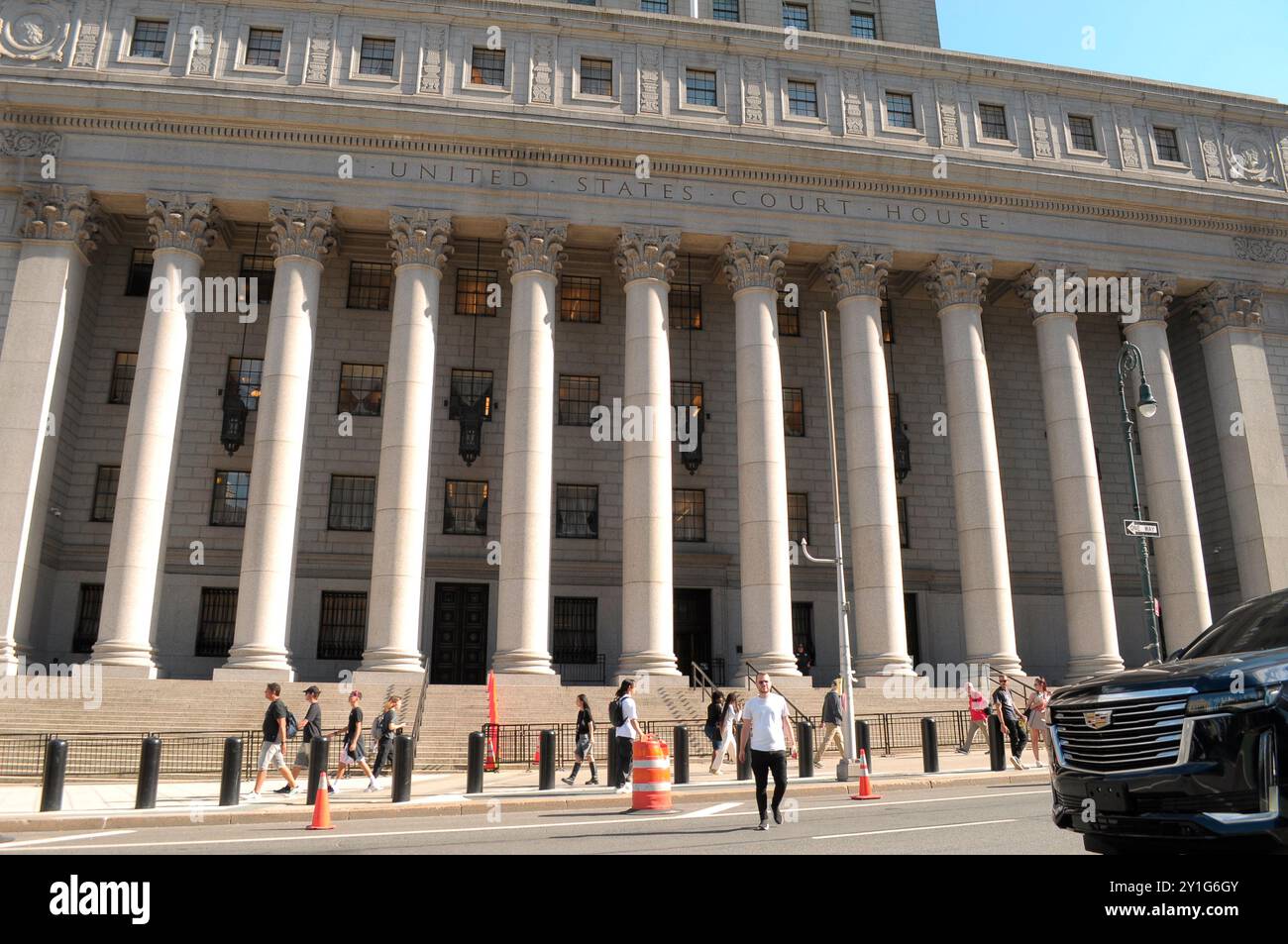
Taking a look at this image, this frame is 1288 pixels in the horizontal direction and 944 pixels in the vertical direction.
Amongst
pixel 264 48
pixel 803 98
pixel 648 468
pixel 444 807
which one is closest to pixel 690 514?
pixel 648 468

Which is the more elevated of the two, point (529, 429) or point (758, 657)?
point (529, 429)

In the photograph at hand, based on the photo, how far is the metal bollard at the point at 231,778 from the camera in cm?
1580

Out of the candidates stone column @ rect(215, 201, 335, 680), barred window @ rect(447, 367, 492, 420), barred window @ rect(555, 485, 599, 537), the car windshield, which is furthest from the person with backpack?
barred window @ rect(447, 367, 492, 420)

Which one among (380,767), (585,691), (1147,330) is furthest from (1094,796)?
(1147,330)

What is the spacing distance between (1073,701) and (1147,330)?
1218 inches

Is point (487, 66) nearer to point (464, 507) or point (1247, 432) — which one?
point (464, 507)

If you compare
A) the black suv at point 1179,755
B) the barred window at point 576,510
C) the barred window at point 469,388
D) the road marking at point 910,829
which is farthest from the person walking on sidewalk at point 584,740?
the barred window at point 469,388

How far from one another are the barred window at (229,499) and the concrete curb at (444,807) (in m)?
19.2

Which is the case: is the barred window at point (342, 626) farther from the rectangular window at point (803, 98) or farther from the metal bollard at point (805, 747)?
the rectangular window at point (803, 98)

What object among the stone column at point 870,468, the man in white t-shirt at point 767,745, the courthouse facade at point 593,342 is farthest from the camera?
the stone column at point 870,468

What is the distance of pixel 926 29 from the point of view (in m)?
41.5

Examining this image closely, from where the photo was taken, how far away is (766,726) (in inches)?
480

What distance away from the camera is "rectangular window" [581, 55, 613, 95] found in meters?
32.7
